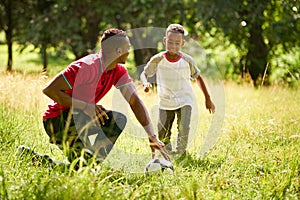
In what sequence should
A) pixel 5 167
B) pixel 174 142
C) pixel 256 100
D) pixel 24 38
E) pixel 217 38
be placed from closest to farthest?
1. pixel 5 167
2. pixel 174 142
3. pixel 256 100
4. pixel 24 38
5. pixel 217 38

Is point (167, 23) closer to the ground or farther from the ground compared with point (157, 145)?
farther from the ground

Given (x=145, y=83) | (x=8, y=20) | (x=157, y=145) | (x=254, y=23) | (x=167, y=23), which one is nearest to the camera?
(x=157, y=145)

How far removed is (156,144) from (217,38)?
8551 mm

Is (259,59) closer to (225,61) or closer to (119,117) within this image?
(225,61)

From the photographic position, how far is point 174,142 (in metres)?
5.01

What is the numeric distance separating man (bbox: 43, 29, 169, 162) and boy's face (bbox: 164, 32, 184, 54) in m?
0.88

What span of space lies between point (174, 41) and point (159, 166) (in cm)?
149

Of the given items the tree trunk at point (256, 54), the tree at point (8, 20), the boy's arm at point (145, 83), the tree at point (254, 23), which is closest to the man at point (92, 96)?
the boy's arm at point (145, 83)

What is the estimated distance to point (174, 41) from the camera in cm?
473

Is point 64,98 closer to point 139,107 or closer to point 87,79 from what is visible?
point 87,79

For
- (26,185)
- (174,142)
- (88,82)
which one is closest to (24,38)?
(174,142)

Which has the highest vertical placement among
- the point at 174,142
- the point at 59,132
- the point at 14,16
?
the point at 14,16

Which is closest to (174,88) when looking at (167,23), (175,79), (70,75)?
(175,79)

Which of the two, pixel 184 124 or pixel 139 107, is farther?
pixel 184 124
